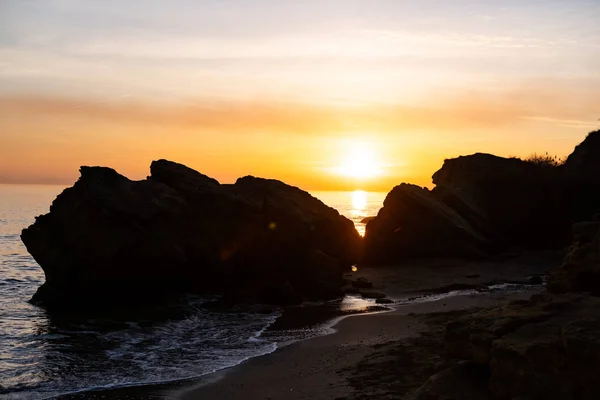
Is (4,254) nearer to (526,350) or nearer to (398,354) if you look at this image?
(398,354)

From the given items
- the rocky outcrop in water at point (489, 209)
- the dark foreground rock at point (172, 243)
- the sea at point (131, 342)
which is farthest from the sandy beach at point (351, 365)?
the rocky outcrop in water at point (489, 209)

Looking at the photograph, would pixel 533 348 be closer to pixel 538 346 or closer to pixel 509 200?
pixel 538 346

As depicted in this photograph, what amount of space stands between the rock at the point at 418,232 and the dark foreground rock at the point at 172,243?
728 cm

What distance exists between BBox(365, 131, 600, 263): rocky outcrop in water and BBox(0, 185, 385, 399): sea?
11.9 metres

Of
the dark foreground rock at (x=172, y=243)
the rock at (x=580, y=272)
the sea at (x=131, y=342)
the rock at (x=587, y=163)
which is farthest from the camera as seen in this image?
the rock at (x=587, y=163)

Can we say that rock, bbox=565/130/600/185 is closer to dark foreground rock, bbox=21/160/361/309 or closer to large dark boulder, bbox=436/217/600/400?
dark foreground rock, bbox=21/160/361/309

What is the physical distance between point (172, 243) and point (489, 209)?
89.7 ft

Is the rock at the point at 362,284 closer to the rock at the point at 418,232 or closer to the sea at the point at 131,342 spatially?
the sea at the point at 131,342

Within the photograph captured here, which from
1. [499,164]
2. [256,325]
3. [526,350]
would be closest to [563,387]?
[526,350]

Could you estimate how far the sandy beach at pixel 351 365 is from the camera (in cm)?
1209

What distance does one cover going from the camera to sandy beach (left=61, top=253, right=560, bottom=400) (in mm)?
12094

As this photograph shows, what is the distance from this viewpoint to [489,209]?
45.2 metres

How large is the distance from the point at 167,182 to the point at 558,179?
3034 cm

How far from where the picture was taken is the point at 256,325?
21.7 m
